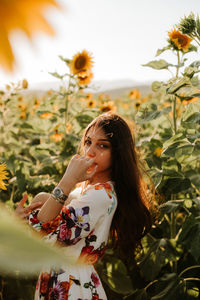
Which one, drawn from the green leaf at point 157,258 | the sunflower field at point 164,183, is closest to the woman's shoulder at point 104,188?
the sunflower field at point 164,183

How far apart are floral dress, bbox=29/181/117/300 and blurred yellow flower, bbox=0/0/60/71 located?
795mm

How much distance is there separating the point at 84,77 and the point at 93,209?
4.26 ft

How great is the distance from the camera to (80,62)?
2020mm

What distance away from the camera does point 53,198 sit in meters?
0.85

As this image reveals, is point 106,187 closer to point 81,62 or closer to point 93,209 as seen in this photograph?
point 93,209

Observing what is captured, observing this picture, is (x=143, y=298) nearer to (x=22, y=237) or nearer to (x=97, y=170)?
(x=97, y=170)

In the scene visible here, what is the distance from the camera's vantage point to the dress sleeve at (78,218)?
891 millimetres

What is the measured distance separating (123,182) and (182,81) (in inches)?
15.5

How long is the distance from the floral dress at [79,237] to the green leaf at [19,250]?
2.72 ft

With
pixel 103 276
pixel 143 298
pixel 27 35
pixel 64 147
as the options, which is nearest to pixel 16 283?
pixel 103 276

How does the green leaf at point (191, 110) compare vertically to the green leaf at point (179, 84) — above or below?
below

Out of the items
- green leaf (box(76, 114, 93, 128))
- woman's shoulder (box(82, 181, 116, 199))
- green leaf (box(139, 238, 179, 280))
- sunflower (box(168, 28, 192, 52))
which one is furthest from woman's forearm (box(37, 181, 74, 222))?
green leaf (box(76, 114, 93, 128))

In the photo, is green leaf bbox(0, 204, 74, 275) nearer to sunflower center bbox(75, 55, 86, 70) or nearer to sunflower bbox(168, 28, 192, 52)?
sunflower bbox(168, 28, 192, 52)

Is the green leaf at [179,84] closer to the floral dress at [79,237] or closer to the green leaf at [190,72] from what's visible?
the green leaf at [190,72]
